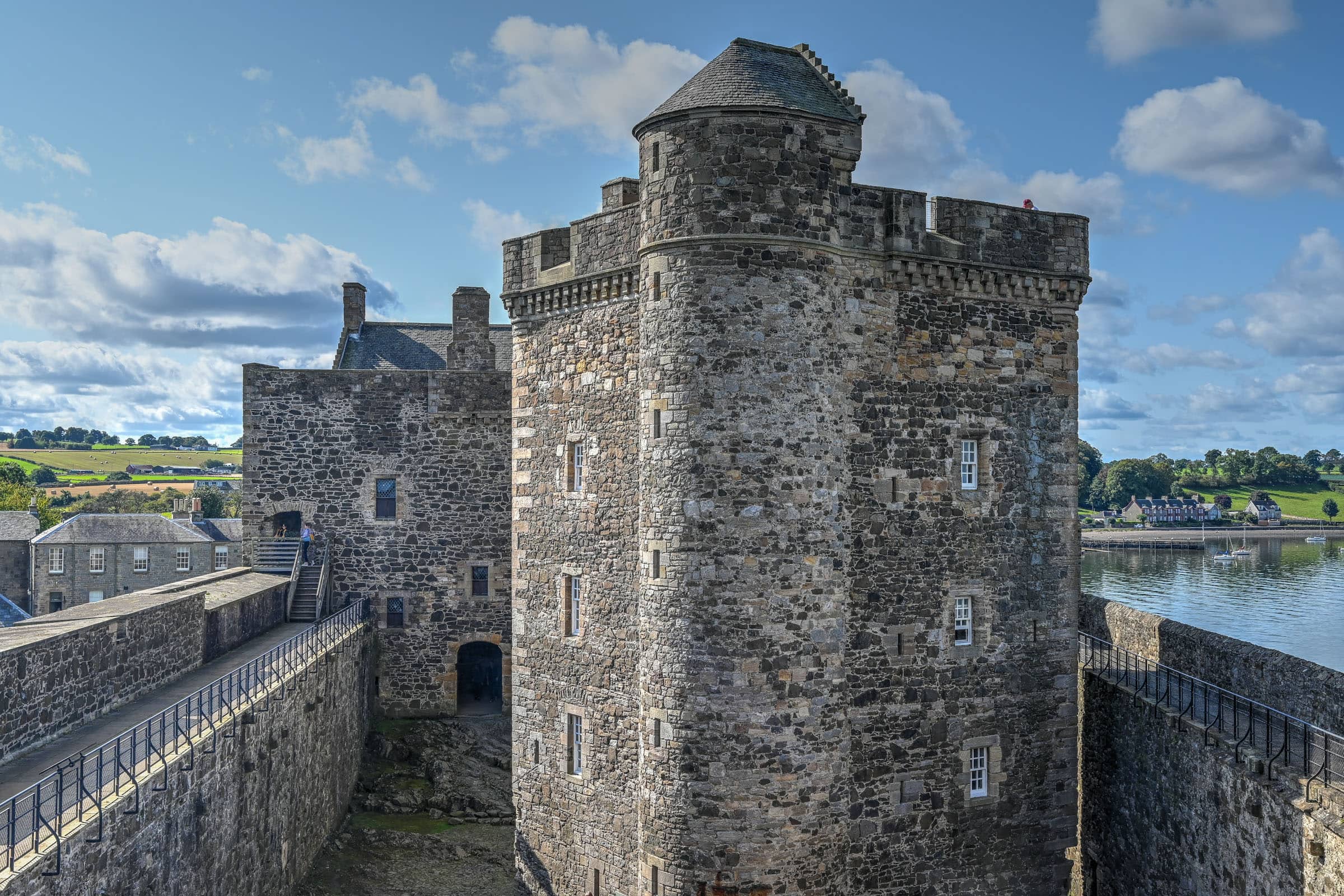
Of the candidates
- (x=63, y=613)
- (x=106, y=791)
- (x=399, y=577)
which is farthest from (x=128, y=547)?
(x=106, y=791)

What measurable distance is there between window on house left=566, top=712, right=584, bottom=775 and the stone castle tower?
0.15 feet

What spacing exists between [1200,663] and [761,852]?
8.87 m

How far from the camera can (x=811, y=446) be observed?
1380 centimetres

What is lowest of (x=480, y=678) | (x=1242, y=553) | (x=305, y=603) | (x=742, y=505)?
(x=1242, y=553)

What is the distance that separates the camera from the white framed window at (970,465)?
15594mm

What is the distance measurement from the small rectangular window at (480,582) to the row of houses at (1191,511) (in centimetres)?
11455

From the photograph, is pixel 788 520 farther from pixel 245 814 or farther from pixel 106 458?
pixel 106 458

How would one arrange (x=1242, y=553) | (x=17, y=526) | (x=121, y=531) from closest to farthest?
(x=121, y=531) < (x=17, y=526) < (x=1242, y=553)

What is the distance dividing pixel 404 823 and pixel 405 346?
13994 mm

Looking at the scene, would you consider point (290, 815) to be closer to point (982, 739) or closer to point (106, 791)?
point (106, 791)

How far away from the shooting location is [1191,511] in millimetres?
120750

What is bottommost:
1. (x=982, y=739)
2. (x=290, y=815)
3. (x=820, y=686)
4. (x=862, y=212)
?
(x=290, y=815)

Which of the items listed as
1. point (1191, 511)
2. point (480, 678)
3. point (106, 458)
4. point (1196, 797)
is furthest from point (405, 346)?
point (106, 458)

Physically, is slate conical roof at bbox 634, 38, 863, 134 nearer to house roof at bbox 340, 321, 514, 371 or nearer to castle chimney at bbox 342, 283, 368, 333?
house roof at bbox 340, 321, 514, 371
